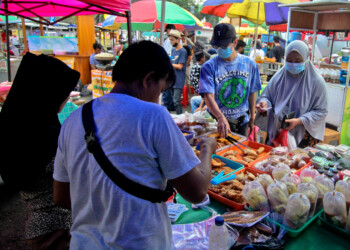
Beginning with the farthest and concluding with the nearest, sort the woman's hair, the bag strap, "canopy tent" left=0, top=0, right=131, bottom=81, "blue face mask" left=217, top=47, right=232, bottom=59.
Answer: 1. "canopy tent" left=0, top=0, right=131, bottom=81
2. "blue face mask" left=217, top=47, right=232, bottom=59
3. the woman's hair
4. the bag strap

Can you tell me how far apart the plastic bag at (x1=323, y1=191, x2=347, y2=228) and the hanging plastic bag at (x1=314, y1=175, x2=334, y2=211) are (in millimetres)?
121

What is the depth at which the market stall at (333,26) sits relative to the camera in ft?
16.9

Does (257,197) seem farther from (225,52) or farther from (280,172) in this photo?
(225,52)

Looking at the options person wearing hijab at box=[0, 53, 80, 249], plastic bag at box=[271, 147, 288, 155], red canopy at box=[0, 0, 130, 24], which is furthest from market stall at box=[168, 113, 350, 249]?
A: red canopy at box=[0, 0, 130, 24]

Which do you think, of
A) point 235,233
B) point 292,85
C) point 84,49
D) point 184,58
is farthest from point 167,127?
point 84,49

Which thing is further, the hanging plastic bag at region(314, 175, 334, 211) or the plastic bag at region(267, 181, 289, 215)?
the hanging plastic bag at region(314, 175, 334, 211)

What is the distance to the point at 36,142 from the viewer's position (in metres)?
1.54

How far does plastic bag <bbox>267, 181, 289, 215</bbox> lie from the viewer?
165 centimetres

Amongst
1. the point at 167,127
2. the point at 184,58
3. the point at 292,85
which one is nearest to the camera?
the point at 167,127

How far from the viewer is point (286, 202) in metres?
1.66

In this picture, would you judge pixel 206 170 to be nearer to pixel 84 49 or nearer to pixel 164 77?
pixel 164 77

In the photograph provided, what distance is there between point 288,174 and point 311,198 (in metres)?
0.23

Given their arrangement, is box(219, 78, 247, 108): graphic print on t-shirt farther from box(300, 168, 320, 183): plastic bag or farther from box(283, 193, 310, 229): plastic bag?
box(283, 193, 310, 229): plastic bag

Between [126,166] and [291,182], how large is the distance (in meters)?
1.23
